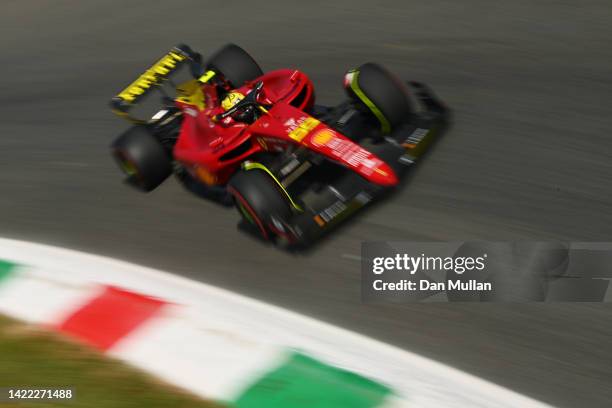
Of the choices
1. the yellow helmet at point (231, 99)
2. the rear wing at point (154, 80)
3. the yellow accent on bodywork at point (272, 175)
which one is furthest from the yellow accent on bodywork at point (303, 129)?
the rear wing at point (154, 80)

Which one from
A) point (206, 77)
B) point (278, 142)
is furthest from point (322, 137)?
point (206, 77)

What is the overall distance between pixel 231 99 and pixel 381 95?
4.22ft

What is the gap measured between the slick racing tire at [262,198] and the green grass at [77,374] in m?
1.48

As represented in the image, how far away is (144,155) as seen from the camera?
6.54 metres

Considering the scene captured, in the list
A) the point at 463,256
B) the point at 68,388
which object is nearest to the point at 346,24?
the point at 463,256

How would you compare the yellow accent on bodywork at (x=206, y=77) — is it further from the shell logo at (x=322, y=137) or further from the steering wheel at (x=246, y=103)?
the shell logo at (x=322, y=137)

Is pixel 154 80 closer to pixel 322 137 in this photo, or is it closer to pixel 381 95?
pixel 322 137

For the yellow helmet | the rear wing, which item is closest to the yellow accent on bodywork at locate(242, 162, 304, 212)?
the yellow helmet

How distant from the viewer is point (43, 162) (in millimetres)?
7605

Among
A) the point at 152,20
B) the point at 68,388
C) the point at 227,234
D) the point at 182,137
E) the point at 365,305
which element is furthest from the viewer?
the point at 152,20

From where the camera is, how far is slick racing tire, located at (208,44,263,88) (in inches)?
279

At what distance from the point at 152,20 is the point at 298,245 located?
5.15 m

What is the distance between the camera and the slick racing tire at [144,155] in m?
6.54

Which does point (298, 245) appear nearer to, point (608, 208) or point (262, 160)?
point (262, 160)
